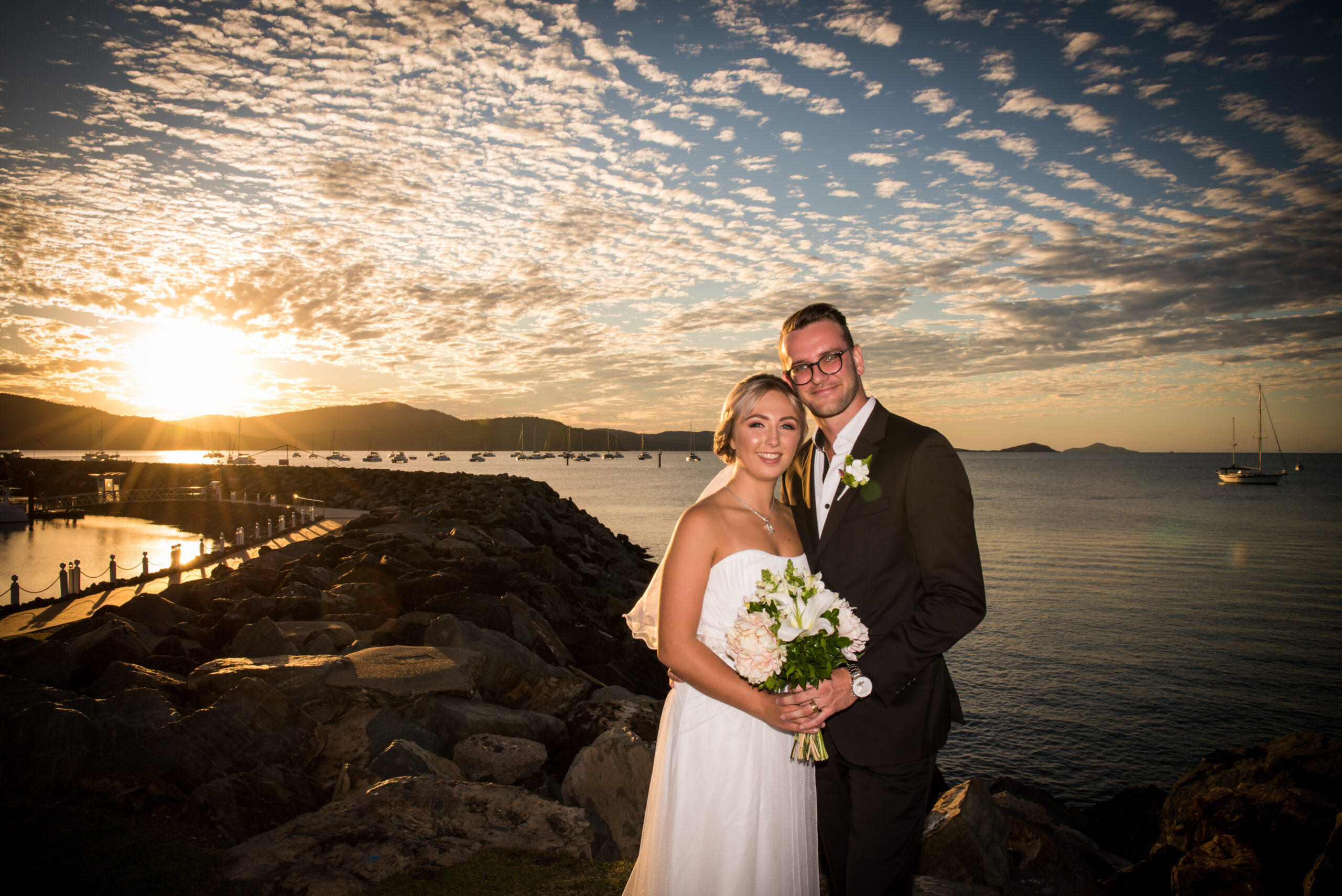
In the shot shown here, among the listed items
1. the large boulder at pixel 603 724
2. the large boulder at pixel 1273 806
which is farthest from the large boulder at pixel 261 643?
the large boulder at pixel 1273 806

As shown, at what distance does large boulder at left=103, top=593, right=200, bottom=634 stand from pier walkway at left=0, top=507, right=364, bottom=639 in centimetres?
114

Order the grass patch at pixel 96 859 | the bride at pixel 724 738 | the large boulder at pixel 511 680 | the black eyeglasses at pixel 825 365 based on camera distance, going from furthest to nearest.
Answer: the large boulder at pixel 511 680 → the grass patch at pixel 96 859 → the black eyeglasses at pixel 825 365 → the bride at pixel 724 738

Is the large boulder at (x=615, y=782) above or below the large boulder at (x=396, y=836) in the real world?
below

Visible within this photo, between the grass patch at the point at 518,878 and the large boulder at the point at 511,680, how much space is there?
2873 mm

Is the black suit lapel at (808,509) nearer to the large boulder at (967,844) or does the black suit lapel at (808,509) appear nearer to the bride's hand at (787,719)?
the bride's hand at (787,719)

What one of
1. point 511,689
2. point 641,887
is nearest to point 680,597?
point 641,887

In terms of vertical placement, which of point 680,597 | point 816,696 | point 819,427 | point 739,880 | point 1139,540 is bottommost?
point 1139,540

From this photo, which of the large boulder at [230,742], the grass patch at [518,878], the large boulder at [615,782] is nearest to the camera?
the grass patch at [518,878]

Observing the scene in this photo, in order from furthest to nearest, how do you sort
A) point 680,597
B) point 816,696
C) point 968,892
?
point 968,892, point 680,597, point 816,696

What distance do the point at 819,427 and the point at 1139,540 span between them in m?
45.5

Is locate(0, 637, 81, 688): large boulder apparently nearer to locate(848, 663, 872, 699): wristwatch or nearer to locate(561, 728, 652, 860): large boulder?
locate(561, 728, 652, 860): large boulder

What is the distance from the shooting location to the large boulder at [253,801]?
459 cm

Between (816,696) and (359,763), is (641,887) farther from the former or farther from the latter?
(359,763)

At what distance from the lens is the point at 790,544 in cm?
371
